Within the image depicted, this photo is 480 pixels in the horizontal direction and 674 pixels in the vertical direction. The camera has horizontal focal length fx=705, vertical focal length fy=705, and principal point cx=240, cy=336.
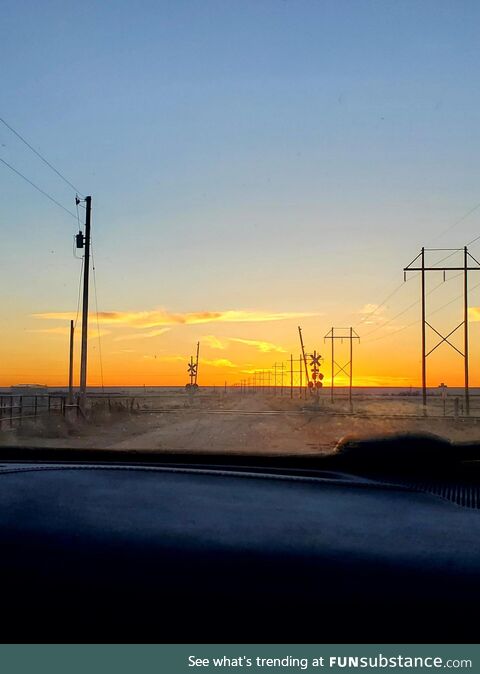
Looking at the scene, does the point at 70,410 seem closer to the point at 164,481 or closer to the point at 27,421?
the point at 27,421

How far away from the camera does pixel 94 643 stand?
5.54ft

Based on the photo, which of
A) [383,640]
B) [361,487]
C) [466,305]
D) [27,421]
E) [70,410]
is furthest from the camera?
[466,305]

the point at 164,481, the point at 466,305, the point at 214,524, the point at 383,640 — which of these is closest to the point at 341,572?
the point at 383,640

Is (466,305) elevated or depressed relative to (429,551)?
elevated

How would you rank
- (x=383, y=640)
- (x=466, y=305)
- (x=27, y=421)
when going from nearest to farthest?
(x=383, y=640), (x=27, y=421), (x=466, y=305)

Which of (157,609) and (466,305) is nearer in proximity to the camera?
(157,609)

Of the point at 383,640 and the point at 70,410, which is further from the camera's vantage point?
the point at 70,410

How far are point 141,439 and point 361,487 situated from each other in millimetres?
22938

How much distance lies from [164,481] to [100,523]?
1.60 ft

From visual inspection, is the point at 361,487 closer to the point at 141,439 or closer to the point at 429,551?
the point at 429,551

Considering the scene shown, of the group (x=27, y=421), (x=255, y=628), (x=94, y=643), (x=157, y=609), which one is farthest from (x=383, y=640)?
(x=27, y=421)

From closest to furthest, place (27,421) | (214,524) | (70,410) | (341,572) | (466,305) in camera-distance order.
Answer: (341,572) < (214,524) < (27,421) < (70,410) < (466,305)

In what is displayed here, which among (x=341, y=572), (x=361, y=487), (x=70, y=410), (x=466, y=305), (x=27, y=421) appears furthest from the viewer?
(x=466, y=305)

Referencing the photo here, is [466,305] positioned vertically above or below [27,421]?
above
